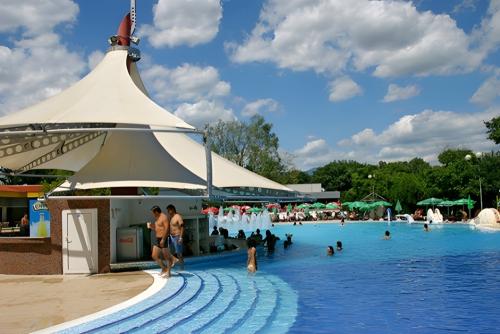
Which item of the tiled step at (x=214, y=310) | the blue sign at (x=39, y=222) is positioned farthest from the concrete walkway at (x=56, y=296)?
the blue sign at (x=39, y=222)

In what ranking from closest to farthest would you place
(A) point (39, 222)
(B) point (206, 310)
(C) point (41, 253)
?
(B) point (206, 310) < (C) point (41, 253) < (A) point (39, 222)

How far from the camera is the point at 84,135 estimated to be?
18.5 meters

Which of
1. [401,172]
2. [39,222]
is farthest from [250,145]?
[39,222]

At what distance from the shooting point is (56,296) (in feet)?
30.8

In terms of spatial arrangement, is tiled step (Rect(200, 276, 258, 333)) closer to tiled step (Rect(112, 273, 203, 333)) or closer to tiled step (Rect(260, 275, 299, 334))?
tiled step (Rect(260, 275, 299, 334))

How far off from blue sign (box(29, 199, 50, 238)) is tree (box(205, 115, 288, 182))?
105 feet

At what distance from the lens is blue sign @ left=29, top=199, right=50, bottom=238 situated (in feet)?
65.8

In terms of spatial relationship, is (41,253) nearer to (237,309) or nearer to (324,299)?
(237,309)

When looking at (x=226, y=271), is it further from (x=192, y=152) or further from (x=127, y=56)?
(x=127, y=56)

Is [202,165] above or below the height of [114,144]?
below

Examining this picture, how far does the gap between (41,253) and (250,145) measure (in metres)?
44.6

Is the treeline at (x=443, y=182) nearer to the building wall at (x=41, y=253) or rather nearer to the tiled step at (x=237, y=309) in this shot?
the tiled step at (x=237, y=309)

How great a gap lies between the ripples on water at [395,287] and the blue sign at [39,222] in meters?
8.68

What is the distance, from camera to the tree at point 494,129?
35616 mm
